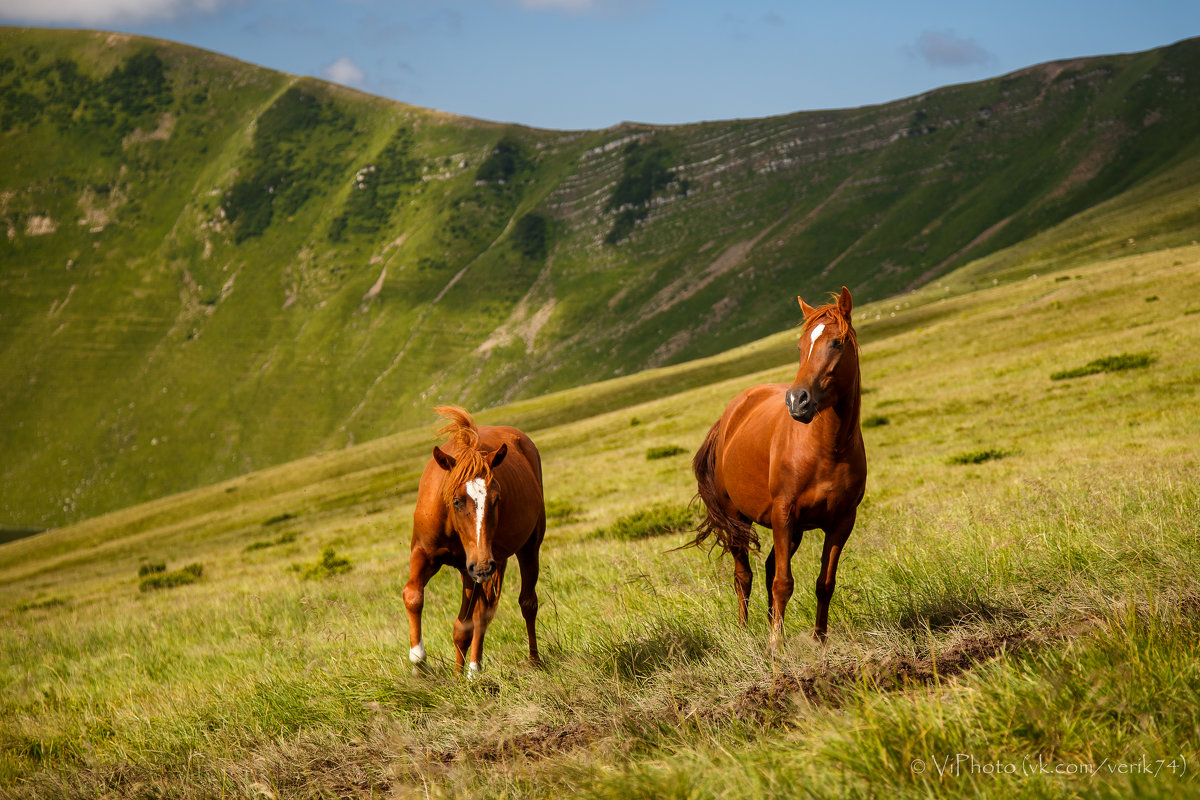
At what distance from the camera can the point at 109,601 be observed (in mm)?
26359

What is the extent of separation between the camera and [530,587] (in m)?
9.17

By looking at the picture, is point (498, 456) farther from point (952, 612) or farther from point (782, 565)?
point (952, 612)

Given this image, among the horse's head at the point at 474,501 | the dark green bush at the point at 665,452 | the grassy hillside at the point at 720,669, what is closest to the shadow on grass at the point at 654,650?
the grassy hillside at the point at 720,669

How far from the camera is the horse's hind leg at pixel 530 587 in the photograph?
8.59 m

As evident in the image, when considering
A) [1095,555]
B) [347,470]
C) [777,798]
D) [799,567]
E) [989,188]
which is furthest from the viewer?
[989,188]

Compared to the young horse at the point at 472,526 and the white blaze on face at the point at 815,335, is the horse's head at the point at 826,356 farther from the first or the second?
the young horse at the point at 472,526

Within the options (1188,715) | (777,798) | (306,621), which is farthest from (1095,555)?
(306,621)

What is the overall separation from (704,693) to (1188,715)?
117 inches

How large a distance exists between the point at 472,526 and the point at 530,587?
1.73 metres

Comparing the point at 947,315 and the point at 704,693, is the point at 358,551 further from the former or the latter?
the point at 947,315

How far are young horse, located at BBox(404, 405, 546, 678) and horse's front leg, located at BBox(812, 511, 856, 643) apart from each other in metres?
3.07

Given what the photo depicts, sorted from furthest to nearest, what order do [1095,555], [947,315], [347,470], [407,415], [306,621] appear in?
[407,415]
[347,470]
[947,315]
[306,621]
[1095,555]

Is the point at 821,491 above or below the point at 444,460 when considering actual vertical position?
below

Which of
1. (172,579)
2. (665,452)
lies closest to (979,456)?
(665,452)
